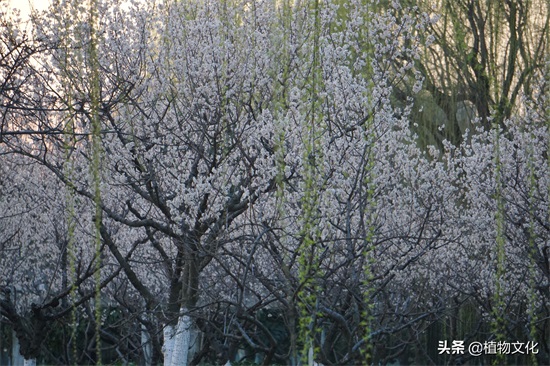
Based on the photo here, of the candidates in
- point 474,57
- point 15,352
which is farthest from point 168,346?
point 15,352

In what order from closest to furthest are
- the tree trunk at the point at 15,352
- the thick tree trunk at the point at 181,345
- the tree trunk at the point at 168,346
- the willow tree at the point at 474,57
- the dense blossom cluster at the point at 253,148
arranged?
the dense blossom cluster at the point at 253,148 < the thick tree trunk at the point at 181,345 < the tree trunk at the point at 168,346 < the willow tree at the point at 474,57 < the tree trunk at the point at 15,352

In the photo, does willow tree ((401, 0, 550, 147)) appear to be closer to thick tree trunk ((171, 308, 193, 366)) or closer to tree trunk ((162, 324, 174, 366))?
tree trunk ((162, 324, 174, 366))

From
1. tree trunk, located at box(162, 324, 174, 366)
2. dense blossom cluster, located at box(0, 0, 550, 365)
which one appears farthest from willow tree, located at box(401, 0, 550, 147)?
tree trunk, located at box(162, 324, 174, 366)

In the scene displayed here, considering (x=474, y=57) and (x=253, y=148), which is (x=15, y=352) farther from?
(x=253, y=148)

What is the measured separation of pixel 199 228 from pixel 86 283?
8.17m

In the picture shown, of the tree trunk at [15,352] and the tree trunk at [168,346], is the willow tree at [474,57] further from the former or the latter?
the tree trunk at [15,352]

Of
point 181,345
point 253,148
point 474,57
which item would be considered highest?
point 474,57

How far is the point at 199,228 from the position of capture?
7.94 m

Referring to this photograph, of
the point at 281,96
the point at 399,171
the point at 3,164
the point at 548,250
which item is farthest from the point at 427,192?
the point at 3,164

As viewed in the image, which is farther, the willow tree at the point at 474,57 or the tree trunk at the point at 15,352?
the tree trunk at the point at 15,352

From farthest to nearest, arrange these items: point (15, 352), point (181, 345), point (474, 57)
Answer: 1. point (15, 352)
2. point (474, 57)
3. point (181, 345)

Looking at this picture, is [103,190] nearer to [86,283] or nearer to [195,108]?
[195,108]

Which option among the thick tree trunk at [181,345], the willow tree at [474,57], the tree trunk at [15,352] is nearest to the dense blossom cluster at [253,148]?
the thick tree trunk at [181,345]

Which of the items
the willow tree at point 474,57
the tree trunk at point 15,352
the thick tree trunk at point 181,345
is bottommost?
the thick tree trunk at point 181,345
